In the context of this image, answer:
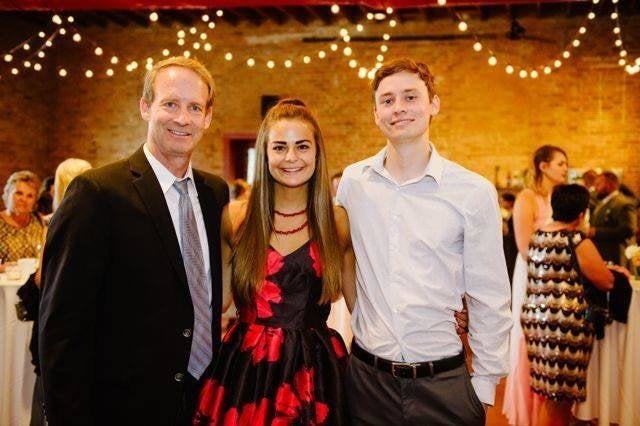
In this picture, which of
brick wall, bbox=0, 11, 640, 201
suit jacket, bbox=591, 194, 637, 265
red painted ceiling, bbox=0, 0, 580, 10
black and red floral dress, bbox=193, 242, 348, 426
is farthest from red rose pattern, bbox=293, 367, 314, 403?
brick wall, bbox=0, 11, 640, 201

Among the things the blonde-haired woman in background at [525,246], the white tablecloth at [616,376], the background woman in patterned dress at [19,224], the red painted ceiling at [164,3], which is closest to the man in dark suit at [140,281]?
the blonde-haired woman in background at [525,246]

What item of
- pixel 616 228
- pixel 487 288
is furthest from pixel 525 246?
pixel 616 228

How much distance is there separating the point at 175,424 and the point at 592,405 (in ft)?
10.2

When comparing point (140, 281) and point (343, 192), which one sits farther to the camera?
point (343, 192)

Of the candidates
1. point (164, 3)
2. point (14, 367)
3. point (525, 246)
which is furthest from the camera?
point (164, 3)

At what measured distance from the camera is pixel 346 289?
7.02ft

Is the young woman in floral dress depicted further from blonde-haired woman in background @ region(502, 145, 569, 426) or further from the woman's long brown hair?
blonde-haired woman in background @ region(502, 145, 569, 426)

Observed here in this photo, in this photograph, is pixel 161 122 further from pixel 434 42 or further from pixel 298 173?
pixel 434 42

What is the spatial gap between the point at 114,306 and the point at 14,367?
2.41 meters

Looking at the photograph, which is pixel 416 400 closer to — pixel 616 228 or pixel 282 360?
pixel 282 360

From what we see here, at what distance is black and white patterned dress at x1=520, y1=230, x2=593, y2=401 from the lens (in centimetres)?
328

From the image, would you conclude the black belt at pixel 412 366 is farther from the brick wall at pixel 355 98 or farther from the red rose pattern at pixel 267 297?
the brick wall at pixel 355 98

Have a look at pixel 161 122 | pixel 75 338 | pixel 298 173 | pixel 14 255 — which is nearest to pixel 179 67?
pixel 161 122

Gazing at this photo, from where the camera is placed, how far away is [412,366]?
73.4 inches
